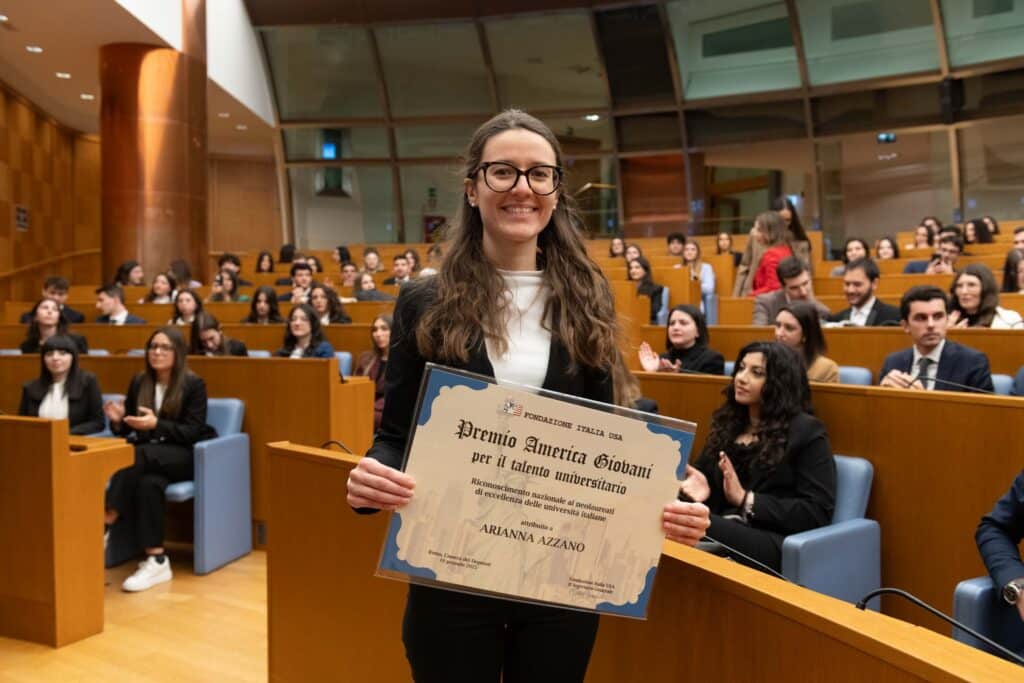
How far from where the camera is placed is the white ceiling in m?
8.06

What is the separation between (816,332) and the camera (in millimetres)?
3688

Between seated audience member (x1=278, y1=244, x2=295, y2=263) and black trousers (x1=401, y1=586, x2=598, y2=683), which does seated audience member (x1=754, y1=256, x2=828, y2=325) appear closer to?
black trousers (x1=401, y1=586, x2=598, y2=683)

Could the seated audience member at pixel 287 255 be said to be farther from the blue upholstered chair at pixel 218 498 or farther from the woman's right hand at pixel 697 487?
the woman's right hand at pixel 697 487

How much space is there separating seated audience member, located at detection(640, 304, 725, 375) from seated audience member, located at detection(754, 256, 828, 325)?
2.43 feet

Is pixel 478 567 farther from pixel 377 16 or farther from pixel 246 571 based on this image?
pixel 377 16

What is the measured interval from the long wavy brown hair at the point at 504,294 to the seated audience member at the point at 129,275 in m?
8.06

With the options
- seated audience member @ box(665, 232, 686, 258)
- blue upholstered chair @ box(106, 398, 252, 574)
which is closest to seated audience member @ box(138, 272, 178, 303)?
blue upholstered chair @ box(106, 398, 252, 574)

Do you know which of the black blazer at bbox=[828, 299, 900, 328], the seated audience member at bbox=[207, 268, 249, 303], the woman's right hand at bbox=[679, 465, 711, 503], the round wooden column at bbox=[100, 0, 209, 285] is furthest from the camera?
the round wooden column at bbox=[100, 0, 209, 285]

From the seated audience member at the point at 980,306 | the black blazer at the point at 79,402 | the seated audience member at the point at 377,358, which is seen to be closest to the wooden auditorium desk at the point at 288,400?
the seated audience member at the point at 377,358

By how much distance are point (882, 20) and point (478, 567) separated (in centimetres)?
1207

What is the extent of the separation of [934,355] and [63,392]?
3.88m

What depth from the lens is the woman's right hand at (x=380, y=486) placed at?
1.17m

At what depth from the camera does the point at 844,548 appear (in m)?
2.59

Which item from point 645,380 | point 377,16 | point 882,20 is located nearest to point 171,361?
point 645,380
